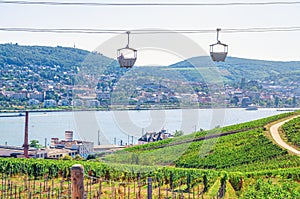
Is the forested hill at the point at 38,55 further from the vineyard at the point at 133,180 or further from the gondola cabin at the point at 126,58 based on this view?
the gondola cabin at the point at 126,58

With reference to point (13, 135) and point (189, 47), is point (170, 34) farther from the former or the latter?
point (13, 135)

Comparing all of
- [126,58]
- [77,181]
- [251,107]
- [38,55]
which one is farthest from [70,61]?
[77,181]

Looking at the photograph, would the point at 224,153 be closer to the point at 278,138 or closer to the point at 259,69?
the point at 278,138

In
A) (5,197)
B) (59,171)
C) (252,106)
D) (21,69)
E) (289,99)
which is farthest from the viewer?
(289,99)

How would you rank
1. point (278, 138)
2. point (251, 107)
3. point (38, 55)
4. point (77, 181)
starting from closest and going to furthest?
point (77, 181) < point (278, 138) < point (38, 55) < point (251, 107)

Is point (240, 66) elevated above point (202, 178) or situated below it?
above

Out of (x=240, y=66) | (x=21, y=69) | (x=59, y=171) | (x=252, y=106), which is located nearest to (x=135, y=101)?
(x=59, y=171)
